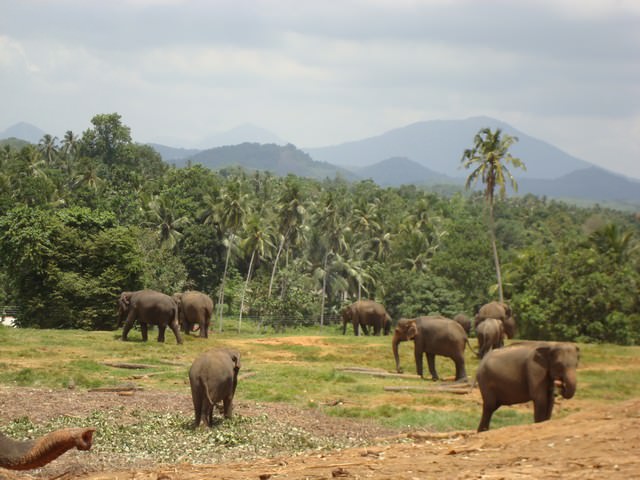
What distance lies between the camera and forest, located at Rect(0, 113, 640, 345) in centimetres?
4266

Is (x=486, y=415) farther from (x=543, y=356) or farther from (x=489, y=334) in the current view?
(x=489, y=334)

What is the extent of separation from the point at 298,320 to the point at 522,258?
1888 cm

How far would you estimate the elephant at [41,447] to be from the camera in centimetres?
758

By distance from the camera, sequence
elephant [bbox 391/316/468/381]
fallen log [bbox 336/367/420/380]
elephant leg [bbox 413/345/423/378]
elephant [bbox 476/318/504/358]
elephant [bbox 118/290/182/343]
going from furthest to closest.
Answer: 1. elephant [bbox 118/290/182/343]
2. elephant [bbox 476/318/504/358]
3. elephant leg [bbox 413/345/423/378]
4. fallen log [bbox 336/367/420/380]
5. elephant [bbox 391/316/468/381]

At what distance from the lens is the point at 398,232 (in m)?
79.2

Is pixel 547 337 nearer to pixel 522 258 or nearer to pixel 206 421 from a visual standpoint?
pixel 522 258

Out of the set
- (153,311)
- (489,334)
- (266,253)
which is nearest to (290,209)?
(266,253)

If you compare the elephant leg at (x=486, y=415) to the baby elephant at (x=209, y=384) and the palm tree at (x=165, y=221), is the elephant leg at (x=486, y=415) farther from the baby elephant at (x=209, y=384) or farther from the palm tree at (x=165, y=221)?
the palm tree at (x=165, y=221)

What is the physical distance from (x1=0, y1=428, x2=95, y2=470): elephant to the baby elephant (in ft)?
29.2

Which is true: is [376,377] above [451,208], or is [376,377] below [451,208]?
below

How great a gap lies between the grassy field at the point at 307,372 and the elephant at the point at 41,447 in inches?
447

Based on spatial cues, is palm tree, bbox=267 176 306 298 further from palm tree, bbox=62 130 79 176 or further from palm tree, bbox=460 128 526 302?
palm tree, bbox=62 130 79 176

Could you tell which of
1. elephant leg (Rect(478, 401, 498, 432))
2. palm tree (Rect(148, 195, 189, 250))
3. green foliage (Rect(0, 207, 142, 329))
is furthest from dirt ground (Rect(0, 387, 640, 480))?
palm tree (Rect(148, 195, 189, 250))

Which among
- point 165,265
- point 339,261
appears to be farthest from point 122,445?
point 339,261
